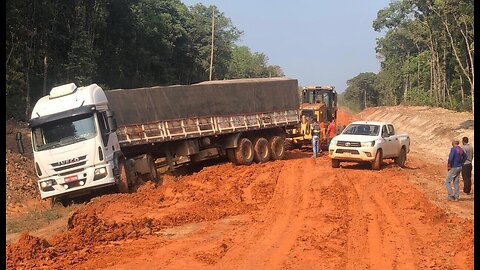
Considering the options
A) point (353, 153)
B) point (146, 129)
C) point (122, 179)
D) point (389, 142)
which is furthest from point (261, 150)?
point (122, 179)

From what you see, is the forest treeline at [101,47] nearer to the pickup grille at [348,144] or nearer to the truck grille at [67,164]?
the truck grille at [67,164]

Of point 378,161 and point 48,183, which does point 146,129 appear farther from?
point 378,161

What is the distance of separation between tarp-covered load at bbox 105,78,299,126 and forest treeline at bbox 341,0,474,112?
53.0ft

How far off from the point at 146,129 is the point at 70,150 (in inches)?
131

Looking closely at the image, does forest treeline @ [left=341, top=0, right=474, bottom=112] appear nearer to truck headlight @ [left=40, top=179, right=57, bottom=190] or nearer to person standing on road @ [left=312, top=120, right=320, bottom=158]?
person standing on road @ [left=312, top=120, right=320, bottom=158]

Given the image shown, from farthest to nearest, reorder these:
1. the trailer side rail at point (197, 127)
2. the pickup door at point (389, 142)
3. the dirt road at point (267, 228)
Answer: the pickup door at point (389, 142) < the trailer side rail at point (197, 127) < the dirt road at point (267, 228)

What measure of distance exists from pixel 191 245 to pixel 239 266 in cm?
170

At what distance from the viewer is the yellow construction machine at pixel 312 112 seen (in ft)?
85.6

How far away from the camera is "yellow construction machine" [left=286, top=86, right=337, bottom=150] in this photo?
26.1m

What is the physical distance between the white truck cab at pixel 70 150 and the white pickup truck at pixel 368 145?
8.21 m

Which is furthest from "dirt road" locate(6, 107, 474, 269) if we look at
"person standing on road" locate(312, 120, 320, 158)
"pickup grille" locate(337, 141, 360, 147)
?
Result: "person standing on road" locate(312, 120, 320, 158)

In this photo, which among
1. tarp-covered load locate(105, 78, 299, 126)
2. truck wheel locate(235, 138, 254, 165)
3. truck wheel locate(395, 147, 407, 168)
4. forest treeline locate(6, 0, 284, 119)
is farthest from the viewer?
forest treeline locate(6, 0, 284, 119)

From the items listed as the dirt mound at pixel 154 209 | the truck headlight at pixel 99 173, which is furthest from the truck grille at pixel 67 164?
the dirt mound at pixel 154 209

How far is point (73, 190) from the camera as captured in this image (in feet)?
48.0
